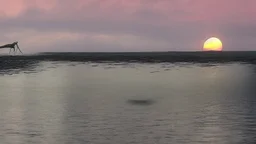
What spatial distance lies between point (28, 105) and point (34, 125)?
657 centimetres

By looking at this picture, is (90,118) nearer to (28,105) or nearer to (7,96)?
(28,105)

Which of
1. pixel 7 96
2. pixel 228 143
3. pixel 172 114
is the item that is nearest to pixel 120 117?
pixel 172 114

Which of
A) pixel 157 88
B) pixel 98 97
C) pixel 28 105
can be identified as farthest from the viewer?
pixel 157 88

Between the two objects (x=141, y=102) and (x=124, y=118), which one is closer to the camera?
(x=124, y=118)

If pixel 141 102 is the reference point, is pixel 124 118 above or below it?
above

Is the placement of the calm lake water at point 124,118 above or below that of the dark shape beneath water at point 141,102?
above

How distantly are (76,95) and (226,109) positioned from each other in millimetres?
10198

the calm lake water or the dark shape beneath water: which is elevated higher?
the calm lake water

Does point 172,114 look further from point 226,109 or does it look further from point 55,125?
point 55,125

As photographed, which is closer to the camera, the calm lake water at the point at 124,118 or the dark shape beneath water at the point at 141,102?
the calm lake water at the point at 124,118

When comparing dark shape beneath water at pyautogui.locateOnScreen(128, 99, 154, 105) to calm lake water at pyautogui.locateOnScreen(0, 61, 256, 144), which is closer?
calm lake water at pyautogui.locateOnScreen(0, 61, 256, 144)

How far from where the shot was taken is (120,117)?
19234 mm

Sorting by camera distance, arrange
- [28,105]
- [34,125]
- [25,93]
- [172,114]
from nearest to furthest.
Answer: [34,125] < [172,114] < [28,105] < [25,93]

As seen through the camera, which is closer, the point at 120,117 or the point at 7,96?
the point at 120,117
